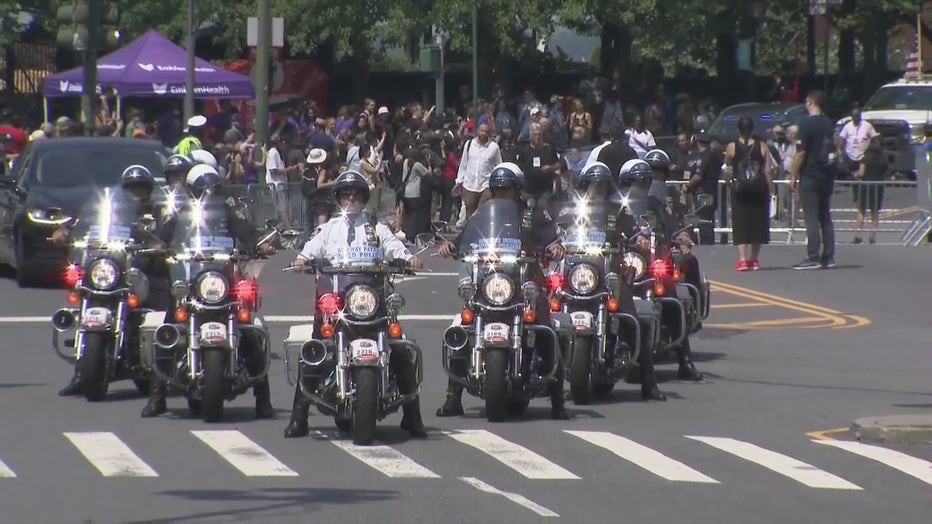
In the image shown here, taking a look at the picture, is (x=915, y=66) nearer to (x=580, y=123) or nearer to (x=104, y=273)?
(x=580, y=123)

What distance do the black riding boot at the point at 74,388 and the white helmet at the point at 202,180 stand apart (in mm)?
1667

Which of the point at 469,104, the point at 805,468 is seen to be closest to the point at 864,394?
the point at 805,468

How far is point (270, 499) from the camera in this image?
9.62 metres

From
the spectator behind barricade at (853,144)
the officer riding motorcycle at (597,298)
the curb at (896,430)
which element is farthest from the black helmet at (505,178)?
the spectator behind barricade at (853,144)

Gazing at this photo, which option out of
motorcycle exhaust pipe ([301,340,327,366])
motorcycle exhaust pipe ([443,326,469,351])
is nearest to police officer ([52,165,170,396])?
motorcycle exhaust pipe ([443,326,469,351])

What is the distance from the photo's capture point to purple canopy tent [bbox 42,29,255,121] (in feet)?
117

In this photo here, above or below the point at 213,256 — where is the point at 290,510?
below

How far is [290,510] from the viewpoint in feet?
30.6

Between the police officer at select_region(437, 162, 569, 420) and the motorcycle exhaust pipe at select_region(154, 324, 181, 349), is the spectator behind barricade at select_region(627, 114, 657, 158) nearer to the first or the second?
the police officer at select_region(437, 162, 569, 420)

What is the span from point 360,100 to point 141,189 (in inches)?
1402

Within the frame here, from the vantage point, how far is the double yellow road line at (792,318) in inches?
746

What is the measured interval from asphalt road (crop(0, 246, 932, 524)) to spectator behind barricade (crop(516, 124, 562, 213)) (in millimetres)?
7651

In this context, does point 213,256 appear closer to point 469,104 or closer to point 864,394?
point 864,394

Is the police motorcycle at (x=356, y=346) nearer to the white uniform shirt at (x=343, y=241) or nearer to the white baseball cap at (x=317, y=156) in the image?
the white uniform shirt at (x=343, y=241)
